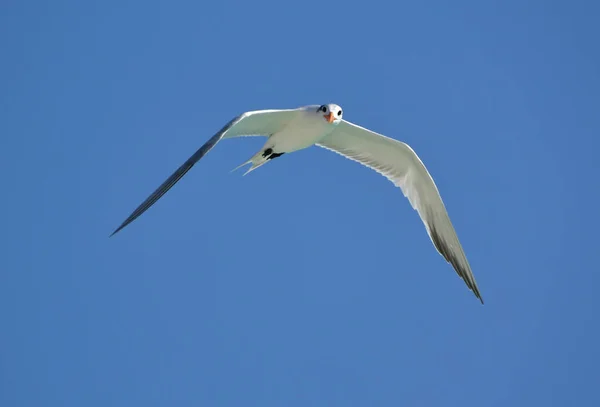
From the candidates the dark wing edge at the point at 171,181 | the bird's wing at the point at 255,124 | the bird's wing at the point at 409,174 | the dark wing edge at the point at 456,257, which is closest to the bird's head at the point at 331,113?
the bird's wing at the point at 255,124

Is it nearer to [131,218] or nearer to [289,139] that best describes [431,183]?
[289,139]

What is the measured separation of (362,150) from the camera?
14.3 m

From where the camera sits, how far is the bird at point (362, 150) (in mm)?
12805

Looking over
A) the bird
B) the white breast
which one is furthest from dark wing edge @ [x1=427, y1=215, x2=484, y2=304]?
the white breast

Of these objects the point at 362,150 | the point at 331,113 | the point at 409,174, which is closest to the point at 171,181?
the point at 331,113

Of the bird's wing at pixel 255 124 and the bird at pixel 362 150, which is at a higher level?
the bird at pixel 362 150

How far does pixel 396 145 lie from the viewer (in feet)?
45.4

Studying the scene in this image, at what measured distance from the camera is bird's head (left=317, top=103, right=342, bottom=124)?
12.5 meters

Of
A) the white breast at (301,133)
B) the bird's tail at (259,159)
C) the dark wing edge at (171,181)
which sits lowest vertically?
the dark wing edge at (171,181)

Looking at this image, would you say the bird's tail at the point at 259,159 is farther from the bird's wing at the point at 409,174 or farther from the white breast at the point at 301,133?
the bird's wing at the point at 409,174

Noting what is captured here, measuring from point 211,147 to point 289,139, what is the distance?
2.72 m

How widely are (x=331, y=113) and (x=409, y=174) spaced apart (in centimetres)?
235

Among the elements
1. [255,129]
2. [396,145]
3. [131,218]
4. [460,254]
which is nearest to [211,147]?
[131,218]

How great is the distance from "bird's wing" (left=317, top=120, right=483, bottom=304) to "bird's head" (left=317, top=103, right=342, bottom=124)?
1.00 m
